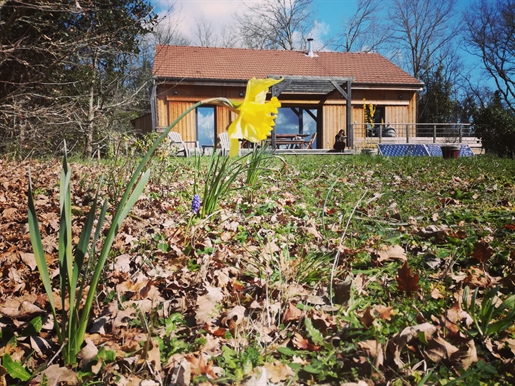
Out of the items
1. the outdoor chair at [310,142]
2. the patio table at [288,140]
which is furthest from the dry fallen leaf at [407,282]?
the outdoor chair at [310,142]

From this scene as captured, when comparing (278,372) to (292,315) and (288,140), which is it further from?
(288,140)

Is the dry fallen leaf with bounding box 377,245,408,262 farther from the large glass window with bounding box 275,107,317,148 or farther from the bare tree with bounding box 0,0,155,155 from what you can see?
the large glass window with bounding box 275,107,317,148

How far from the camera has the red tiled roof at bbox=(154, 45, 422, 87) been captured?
1744 cm

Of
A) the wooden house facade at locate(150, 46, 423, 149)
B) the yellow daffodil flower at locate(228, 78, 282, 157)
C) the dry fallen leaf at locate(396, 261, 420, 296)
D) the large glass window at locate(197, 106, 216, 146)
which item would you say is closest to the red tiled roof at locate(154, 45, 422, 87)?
the wooden house facade at locate(150, 46, 423, 149)

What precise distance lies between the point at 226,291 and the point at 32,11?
6.68 m

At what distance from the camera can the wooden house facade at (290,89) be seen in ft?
55.2

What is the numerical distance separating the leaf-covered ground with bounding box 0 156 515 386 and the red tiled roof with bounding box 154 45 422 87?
15160mm

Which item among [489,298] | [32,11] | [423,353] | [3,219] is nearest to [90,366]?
[423,353]

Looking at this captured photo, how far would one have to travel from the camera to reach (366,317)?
1377mm

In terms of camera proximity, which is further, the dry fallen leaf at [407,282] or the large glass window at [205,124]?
the large glass window at [205,124]

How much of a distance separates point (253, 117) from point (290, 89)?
1663cm

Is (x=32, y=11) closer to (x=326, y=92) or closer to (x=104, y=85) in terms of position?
(x=104, y=85)

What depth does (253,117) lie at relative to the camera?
1.09 m

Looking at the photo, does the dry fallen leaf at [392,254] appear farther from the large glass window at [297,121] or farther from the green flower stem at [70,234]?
the large glass window at [297,121]
